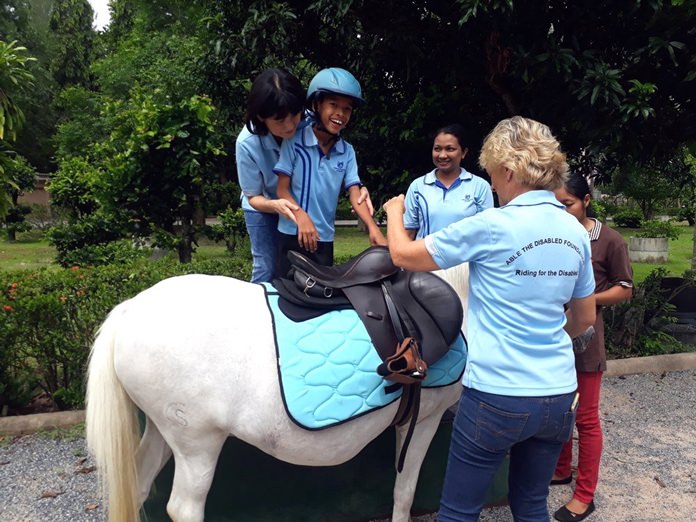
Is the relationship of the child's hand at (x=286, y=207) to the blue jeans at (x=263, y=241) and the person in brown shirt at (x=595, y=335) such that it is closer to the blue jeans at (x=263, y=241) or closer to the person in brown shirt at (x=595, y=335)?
the blue jeans at (x=263, y=241)

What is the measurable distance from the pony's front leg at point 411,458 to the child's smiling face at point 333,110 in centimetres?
129

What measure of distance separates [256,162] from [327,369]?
0.96 meters

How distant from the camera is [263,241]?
94.0 inches

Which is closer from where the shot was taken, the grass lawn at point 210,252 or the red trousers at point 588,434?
the red trousers at point 588,434

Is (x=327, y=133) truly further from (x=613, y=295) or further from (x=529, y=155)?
(x=613, y=295)

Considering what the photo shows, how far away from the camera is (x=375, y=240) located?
228 cm

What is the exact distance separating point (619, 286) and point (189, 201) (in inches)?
164

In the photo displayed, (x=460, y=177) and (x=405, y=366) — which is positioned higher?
(x=460, y=177)

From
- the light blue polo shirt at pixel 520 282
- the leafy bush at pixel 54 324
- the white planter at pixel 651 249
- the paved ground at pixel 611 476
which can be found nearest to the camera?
the light blue polo shirt at pixel 520 282

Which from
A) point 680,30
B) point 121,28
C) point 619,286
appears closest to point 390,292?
point 619,286

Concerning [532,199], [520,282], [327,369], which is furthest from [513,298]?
[327,369]

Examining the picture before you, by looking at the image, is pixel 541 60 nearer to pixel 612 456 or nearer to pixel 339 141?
pixel 339 141

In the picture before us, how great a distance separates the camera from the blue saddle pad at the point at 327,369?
68.7 inches

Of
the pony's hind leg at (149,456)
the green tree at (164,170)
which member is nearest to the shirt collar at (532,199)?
the pony's hind leg at (149,456)
